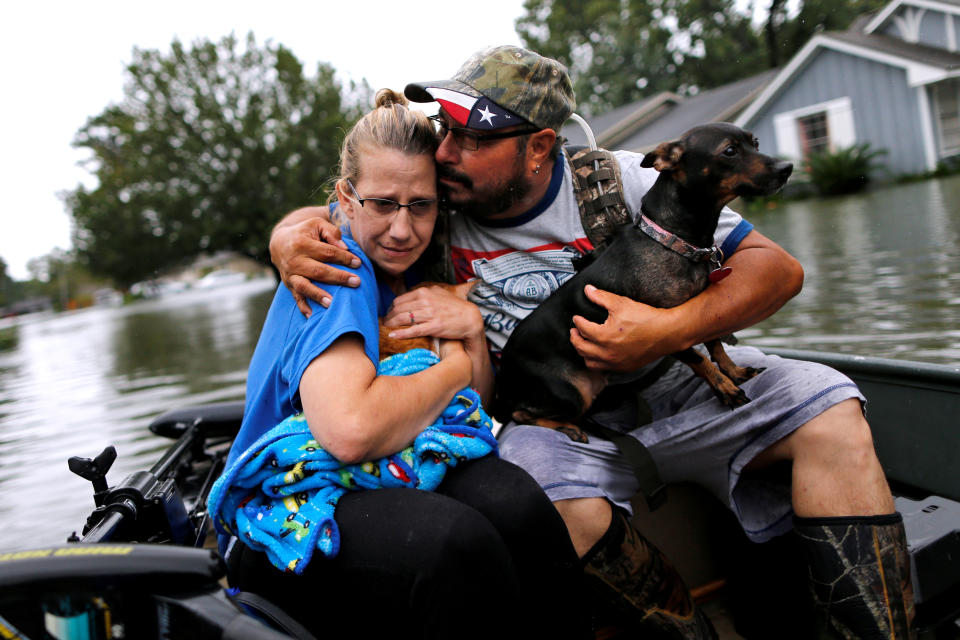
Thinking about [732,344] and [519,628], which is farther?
[732,344]

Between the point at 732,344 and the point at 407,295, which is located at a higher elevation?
the point at 407,295

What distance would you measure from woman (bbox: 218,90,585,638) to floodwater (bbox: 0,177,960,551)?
261 centimetres

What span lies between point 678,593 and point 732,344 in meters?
1.18

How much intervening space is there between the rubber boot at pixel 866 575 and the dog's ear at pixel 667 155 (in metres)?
1.10

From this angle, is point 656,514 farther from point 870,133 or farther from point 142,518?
point 870,133

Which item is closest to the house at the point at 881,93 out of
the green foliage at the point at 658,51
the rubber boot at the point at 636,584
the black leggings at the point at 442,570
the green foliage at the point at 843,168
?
the green foliage at the point at 843,168

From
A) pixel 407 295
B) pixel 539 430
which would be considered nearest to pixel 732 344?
pixel 539 430

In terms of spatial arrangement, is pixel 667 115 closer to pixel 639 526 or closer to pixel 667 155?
pixel 667 155

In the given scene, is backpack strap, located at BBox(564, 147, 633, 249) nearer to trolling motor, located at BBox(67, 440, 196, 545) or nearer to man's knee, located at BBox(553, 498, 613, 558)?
man's knee, located at BBox(553, 498, 613, 558)

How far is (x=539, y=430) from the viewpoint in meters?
2.30

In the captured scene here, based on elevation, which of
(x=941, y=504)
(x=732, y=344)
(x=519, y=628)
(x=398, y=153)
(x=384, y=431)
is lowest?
(x=941, y=504)

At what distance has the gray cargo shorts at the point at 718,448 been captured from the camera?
80.4 inches

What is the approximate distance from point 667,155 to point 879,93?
22000 mm

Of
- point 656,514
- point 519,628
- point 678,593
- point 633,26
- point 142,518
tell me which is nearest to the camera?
point 519,628
